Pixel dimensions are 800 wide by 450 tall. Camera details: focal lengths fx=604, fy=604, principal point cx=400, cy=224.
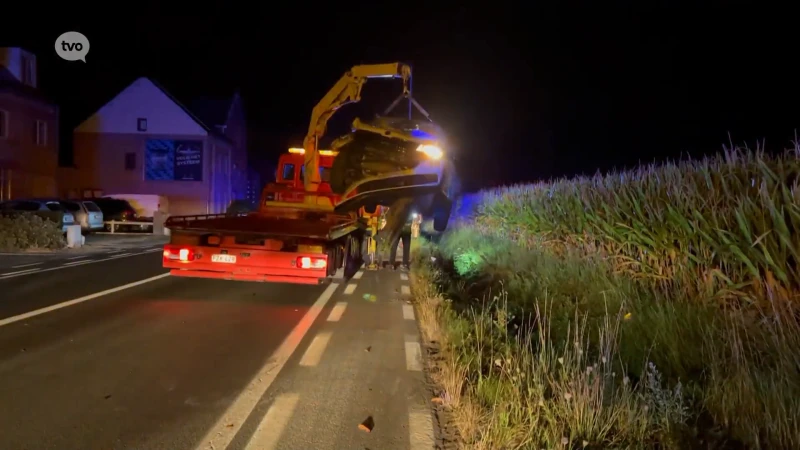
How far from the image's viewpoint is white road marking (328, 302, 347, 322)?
8.81m

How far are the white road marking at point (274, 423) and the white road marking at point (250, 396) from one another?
17cm

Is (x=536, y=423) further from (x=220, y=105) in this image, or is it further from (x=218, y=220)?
(x=220, y=105)

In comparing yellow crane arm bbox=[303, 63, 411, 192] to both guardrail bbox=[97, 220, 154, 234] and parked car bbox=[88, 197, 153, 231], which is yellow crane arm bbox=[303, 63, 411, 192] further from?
parked car bbox=[88, 197, 153, 231]

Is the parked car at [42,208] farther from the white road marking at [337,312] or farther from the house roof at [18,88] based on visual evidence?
the white road marking at [337,312]

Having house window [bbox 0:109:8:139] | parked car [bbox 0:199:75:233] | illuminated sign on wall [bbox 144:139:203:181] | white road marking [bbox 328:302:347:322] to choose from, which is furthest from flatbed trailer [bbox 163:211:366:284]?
illuminated sign on wall [bbox 144:139:203:181]

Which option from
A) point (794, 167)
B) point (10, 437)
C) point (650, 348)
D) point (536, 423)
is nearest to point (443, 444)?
point (536, 423)

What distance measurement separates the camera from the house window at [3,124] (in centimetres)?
2762

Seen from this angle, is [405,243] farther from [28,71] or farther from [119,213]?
[28,71]

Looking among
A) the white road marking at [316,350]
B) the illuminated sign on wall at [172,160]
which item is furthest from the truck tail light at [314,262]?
the illuminated sign on wall at [172,160]

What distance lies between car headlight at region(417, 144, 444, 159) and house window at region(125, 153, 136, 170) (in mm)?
32020

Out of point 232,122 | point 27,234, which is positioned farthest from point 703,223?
point 232,122

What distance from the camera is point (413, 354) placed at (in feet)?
22.3

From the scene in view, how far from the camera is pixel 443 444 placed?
4.32 m

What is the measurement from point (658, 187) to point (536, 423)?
5.99 m
